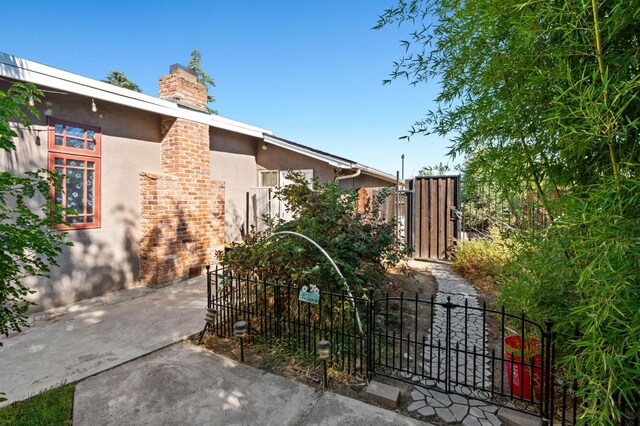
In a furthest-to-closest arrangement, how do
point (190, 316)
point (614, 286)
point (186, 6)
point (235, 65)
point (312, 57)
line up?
point (235, 65) < point (312, 57) < point (186, 6) < point (190, 316) < point (614, 286)

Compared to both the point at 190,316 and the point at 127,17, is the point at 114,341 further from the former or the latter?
the point at 127,17

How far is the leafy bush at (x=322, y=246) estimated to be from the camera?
11.5 feet

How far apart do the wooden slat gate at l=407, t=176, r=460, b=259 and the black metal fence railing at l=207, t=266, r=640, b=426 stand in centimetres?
355

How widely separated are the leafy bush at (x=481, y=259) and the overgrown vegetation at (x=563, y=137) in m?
2.99

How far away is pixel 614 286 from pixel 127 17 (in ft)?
30.5

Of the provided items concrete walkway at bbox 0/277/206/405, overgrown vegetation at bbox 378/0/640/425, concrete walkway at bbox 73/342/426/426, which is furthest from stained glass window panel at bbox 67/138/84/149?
overgrown vegetation at bbox 378/0/640/425

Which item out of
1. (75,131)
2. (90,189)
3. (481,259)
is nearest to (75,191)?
(90,189)

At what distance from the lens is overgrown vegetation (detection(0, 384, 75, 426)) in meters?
2.08

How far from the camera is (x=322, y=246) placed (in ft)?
12.1

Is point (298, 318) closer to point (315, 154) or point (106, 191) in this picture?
point (106, 191)

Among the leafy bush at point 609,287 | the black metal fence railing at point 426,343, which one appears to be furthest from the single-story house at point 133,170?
the leafy bush at point 609,287

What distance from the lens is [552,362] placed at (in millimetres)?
2039

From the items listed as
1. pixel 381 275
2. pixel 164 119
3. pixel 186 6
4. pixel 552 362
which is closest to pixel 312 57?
pixel 186 6

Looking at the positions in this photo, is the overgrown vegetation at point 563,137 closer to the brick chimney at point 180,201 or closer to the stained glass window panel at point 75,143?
the brick chimney at point 180,201
